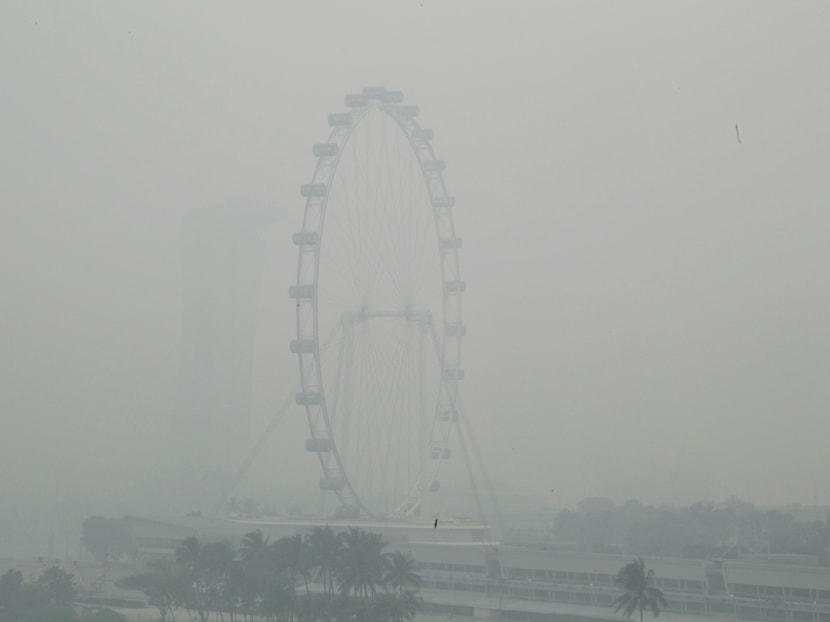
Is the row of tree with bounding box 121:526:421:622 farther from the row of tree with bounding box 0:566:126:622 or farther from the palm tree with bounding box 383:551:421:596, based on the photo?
the row of tree with bounding box 0:566:126:622

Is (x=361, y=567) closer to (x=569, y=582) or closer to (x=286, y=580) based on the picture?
(x=286, y=580)

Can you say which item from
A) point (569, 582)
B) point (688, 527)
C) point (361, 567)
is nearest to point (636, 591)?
point (569, 582)

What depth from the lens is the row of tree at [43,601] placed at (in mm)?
21453

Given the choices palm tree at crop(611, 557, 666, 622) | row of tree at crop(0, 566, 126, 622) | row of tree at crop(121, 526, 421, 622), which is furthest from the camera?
row of tree at crop(0, 566, 126, 622)

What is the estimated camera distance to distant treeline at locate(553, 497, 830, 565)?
37.3 meters

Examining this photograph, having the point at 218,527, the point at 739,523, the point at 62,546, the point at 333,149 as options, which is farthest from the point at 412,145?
the point at 739,523

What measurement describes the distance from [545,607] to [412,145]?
1389 centimetres

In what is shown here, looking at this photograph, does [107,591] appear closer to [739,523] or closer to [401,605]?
[401,605]

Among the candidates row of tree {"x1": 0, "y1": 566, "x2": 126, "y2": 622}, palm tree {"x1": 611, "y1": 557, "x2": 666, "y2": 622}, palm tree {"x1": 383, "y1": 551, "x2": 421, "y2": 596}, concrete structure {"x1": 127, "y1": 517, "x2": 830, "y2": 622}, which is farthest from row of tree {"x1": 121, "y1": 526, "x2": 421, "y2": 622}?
palm tree {"x1": 611, "y1": 557, "x2": 666, "y2": 622}

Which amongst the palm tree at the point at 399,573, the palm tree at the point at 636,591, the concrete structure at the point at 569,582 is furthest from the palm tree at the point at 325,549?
the palm tree at the point at 636,591

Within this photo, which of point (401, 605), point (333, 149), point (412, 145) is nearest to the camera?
point (401, 605)

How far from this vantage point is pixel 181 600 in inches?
958

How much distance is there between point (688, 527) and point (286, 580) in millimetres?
22579

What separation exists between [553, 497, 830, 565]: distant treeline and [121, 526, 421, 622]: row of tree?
14.8m
